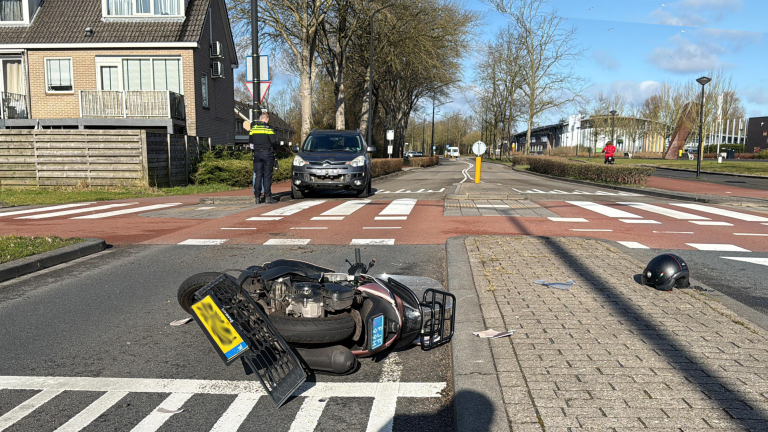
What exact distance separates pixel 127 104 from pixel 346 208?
15174 mm

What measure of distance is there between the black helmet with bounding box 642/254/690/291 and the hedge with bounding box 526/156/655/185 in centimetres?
1731

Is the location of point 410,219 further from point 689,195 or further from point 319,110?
point 319,110

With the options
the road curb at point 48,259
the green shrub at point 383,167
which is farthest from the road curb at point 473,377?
the green shrub at point 383,167

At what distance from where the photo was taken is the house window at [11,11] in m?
26.3

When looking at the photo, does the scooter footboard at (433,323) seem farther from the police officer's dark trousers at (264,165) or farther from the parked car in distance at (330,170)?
the parked car in distance at (330,170)

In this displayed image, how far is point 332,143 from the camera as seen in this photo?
15.8 metres

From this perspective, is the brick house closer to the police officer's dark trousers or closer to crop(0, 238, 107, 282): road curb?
the police officer's dark trousers

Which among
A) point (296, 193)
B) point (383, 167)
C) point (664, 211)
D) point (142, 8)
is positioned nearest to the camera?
point (664, 211)

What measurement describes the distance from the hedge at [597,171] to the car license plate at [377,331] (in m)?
20.1

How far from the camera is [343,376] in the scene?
364cm

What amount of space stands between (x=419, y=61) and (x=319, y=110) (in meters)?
18.0

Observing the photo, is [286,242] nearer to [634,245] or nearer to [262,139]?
[634,245]

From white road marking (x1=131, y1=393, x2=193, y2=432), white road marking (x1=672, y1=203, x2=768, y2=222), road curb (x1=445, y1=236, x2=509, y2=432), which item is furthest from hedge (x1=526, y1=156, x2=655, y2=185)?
white road marking (x1=131, y1=393, x2=193, y2=432)

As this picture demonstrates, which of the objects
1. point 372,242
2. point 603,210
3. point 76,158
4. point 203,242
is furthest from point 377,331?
point 76,158
